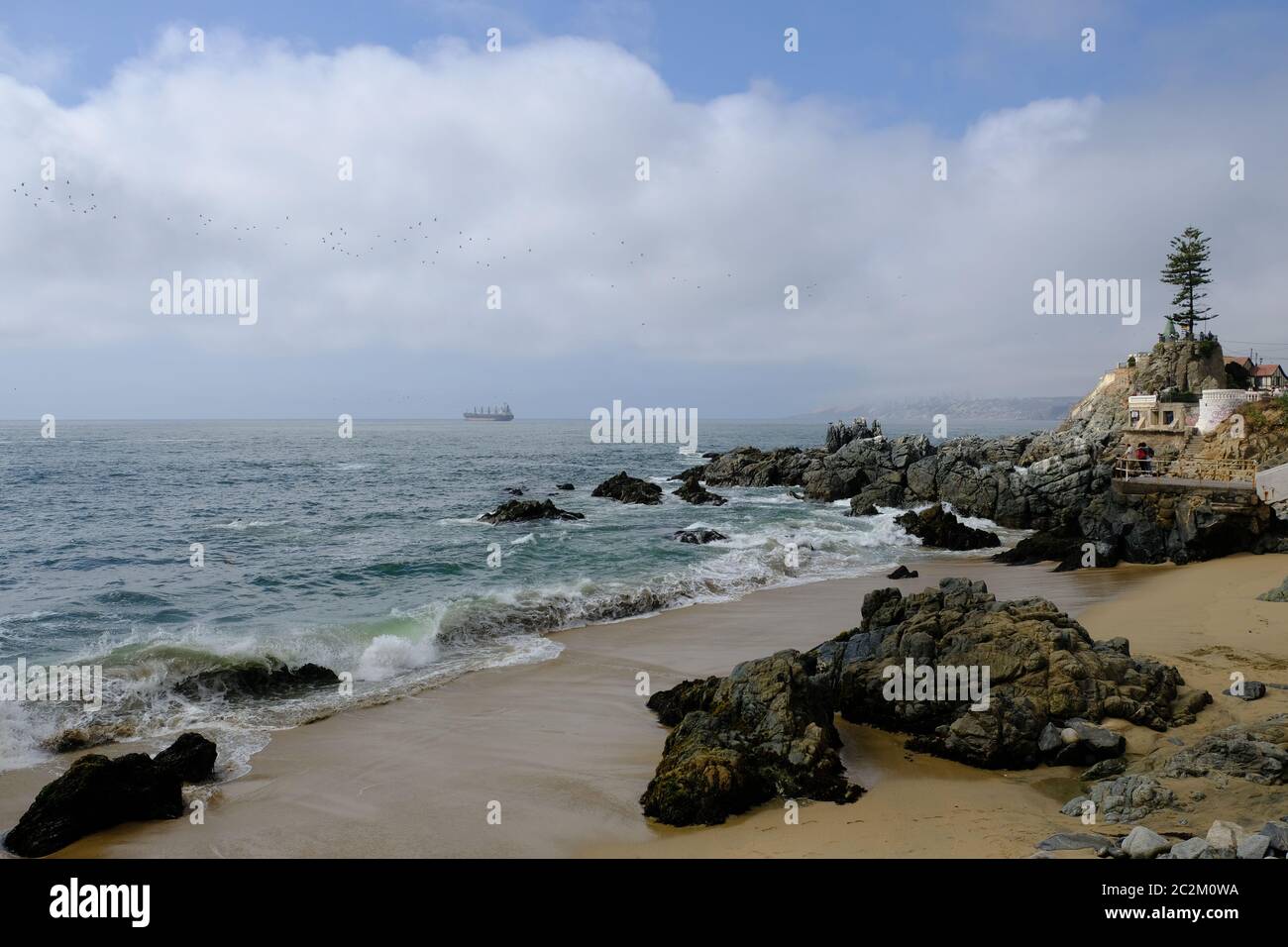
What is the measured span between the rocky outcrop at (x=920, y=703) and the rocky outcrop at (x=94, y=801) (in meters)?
5.55

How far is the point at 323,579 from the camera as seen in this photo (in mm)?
21172

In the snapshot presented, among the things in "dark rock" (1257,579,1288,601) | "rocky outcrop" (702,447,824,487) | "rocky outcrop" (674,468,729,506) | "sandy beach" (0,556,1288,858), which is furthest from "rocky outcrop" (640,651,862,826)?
"rocky outcrop" (702,447,824,487)

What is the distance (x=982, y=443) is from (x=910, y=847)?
2422 inches

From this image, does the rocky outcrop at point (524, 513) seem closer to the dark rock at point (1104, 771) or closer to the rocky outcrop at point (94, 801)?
the rocky outcrop at point (94, 801)

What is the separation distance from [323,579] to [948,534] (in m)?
22.4

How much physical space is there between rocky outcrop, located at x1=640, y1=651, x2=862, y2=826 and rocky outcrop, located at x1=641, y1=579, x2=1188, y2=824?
2 cm

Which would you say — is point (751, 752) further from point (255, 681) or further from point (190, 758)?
point (255, 681)

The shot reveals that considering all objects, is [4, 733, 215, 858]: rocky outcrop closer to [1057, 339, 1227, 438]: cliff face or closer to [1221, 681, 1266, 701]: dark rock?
[1221, 681, 1266, 701]: dark rock

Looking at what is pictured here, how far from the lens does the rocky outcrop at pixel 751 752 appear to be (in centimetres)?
759

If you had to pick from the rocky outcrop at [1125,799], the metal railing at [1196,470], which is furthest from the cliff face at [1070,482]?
the rocky outcrop at [1125,799]

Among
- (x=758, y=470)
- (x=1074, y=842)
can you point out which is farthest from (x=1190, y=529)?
(x=758, y=470)

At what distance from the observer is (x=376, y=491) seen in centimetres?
4572

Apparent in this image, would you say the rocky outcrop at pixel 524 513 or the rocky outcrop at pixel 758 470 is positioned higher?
the rocky outcrop at pixel 758 470
